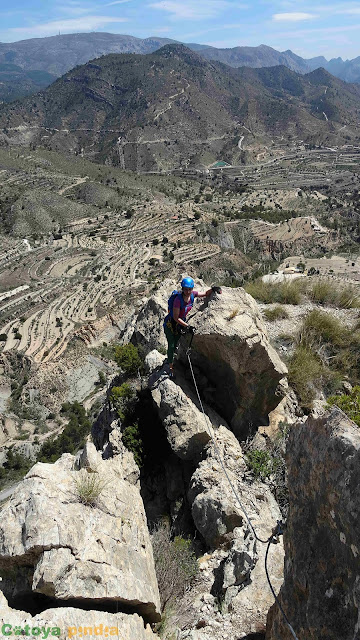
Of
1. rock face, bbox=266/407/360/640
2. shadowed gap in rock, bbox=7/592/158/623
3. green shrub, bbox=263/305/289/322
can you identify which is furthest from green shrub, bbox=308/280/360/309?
shadowed gap in rock, bbox=7/592/158/623

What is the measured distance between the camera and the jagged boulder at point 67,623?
4098mm

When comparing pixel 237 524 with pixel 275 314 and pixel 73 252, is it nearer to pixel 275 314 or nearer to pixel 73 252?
pixel 275 314

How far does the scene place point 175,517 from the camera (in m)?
8.36

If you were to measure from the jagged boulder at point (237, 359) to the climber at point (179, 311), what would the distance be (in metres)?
0.27

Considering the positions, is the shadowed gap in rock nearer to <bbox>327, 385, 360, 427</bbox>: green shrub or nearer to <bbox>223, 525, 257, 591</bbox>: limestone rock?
<bbox>223, 525, 257, 591</bbox>: limestone rock

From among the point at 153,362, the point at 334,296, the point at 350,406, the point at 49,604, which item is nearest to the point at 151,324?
the point at 153,362

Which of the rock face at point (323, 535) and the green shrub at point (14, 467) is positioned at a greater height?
the rock face at point (323, 535)

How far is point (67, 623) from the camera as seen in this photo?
4.32m

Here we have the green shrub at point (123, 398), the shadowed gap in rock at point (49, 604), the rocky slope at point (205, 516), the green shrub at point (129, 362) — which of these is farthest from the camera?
the green shrub at point (129, 362)

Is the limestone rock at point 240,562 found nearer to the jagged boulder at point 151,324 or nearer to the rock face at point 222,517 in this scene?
the rock face at point 222,517

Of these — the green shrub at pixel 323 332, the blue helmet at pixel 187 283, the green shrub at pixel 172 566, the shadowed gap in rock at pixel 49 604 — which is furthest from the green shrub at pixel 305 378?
the shadowed gap in rock at pixel 49 604

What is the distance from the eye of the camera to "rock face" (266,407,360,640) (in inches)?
142

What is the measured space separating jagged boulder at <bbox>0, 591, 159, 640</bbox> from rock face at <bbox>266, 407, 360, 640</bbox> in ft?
5.80

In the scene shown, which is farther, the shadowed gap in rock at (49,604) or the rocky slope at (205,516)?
the shadowed gap in rock at (49,604)
